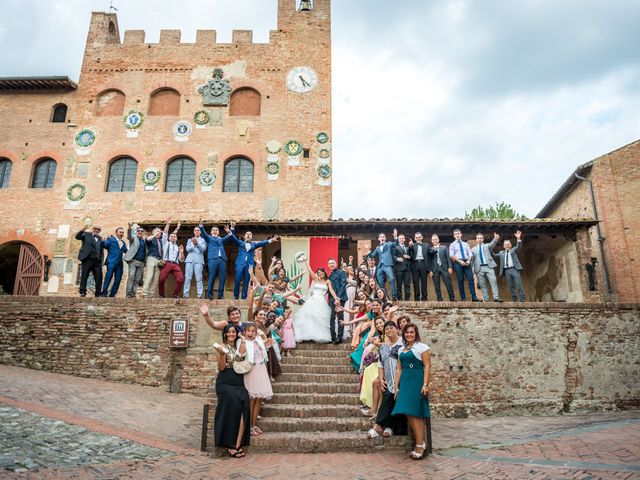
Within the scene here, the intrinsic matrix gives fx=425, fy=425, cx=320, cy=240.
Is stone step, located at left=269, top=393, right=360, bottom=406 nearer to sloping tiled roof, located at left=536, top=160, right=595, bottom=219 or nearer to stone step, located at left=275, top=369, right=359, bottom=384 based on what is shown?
stone step, located at left=275, top=369, right=359, bottom=384

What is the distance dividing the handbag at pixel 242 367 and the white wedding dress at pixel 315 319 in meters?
3.74

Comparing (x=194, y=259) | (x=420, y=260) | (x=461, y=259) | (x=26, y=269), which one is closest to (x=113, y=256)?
(x=194, y=259)

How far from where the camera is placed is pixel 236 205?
17.6 metres

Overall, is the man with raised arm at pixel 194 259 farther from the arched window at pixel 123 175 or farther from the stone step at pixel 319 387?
the arched window at pixel 123 175

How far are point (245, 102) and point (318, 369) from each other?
14.5 m

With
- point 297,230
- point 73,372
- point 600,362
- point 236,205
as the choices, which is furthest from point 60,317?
point 600,362

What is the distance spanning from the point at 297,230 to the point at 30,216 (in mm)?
11625

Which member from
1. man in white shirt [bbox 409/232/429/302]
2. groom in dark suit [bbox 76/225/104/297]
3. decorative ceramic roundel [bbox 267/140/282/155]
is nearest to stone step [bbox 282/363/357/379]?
man in white shirt [bbox 409/232/429/302]

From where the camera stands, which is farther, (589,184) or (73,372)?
(589,184)

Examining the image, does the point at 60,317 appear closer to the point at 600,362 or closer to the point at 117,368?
the point at 117,368

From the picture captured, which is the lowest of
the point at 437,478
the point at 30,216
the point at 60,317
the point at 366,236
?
the point at 437,478

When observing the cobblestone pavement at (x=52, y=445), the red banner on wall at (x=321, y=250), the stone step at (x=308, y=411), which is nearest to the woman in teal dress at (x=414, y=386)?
the stone step at (x=308, y=411)

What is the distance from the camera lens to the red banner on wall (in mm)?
14125

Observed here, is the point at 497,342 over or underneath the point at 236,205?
underneath
